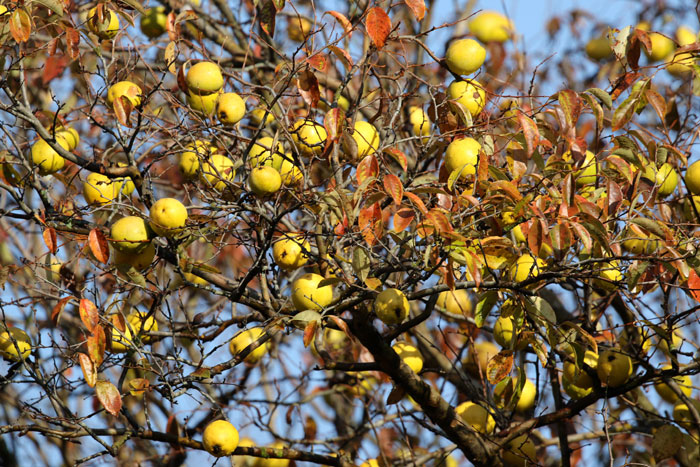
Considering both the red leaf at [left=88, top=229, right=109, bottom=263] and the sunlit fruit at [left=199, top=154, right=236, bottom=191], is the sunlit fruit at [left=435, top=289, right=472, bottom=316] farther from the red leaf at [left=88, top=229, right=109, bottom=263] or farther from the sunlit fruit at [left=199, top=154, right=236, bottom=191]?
the red leaf at [left=88, top=229, right=109, bottom=263]

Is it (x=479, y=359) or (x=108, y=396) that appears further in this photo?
(x=479, y=359)

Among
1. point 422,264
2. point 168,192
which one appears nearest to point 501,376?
point 422,264

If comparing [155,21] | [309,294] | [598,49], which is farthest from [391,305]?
[598,49]

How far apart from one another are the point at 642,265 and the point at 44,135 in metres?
2.15

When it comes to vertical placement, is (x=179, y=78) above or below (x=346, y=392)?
above

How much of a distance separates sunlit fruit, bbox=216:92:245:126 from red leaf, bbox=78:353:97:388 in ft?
3.45

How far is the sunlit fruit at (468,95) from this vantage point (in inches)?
117

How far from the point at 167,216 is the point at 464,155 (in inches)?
42.7

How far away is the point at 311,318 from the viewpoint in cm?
237

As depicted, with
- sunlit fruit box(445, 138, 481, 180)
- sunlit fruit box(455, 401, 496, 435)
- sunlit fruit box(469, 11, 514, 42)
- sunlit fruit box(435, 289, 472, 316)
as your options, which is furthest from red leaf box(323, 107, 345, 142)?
sunlit fruit box(469, 11, 514, 42)

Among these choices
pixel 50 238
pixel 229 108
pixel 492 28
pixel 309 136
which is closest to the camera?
pixel 50 238

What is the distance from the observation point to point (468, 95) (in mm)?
2969

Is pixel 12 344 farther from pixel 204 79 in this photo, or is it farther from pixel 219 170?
pixel 204 79

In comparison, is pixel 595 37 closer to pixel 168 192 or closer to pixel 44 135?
pixel 168 192
